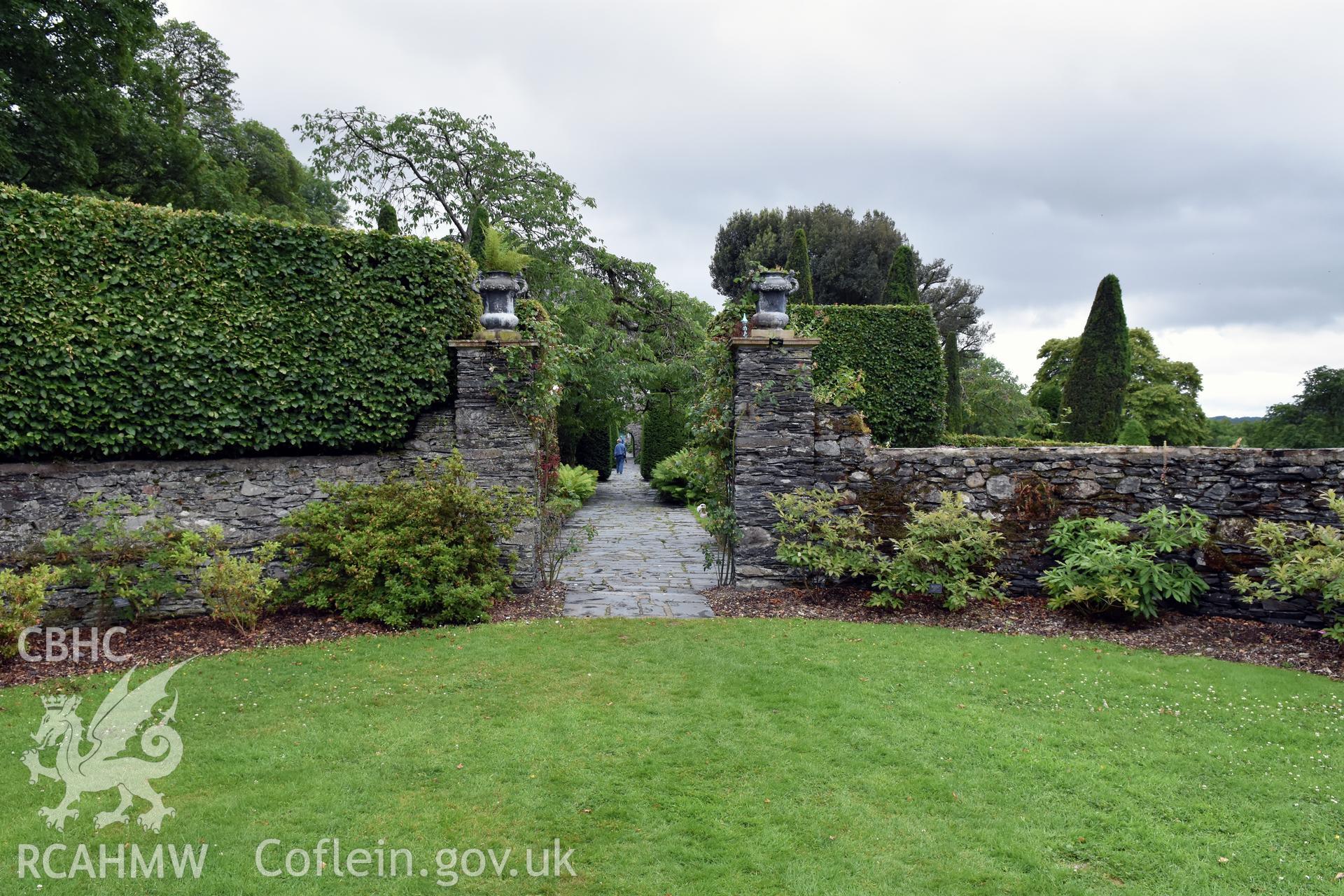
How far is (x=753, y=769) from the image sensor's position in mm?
3764

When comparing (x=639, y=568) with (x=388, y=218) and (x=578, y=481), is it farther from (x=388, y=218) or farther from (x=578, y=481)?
(x=388, y=218)

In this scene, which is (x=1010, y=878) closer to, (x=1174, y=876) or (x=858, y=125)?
(x=1174, y=876)

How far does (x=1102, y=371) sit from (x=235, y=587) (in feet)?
60.7

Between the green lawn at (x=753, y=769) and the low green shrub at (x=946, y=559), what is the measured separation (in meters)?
1.34

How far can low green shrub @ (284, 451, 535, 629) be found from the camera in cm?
638

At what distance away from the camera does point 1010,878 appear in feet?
9.44

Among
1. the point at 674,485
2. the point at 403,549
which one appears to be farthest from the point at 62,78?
the point at 674,485

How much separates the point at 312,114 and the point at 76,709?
55.2 feet

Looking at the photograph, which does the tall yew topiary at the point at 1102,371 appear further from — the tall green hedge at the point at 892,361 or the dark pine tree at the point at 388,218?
the dark pine tree at the point at 388,218

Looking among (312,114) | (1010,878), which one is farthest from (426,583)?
(312,114)

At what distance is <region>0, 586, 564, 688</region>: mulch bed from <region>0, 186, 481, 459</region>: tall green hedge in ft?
5.56

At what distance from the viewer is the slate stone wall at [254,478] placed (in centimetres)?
632

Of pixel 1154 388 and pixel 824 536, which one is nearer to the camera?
pixel 824 536

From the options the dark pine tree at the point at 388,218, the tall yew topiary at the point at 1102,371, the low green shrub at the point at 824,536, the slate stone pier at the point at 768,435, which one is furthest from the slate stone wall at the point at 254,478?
the tall yew topiary at the point at 1102,371
